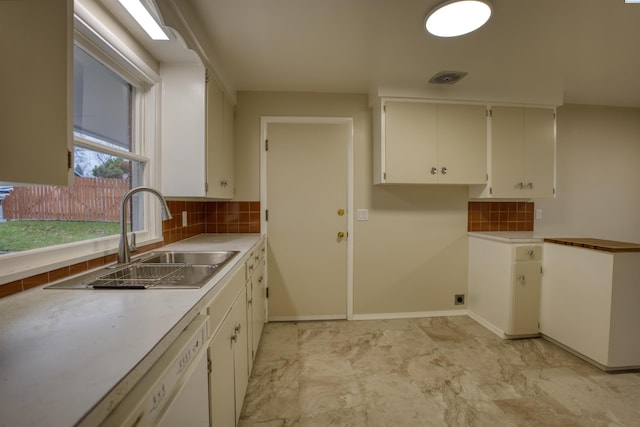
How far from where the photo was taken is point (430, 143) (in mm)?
2508

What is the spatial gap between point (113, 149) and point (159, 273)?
0.72 metres

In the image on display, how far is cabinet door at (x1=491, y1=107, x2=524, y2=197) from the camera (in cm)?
257

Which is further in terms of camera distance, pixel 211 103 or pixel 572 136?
pixel 572 136

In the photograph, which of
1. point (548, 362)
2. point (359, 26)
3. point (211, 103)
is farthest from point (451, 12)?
point (548, 362)

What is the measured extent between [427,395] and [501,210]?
209cm

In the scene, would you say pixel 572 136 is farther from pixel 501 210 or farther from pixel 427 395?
pixel 427 395

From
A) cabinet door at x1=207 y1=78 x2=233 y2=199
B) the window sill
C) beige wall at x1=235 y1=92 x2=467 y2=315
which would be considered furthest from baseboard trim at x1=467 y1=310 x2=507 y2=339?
the window sill

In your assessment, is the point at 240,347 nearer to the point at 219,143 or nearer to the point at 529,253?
the point at 219,143

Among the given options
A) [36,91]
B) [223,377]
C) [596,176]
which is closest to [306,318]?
[223,377]

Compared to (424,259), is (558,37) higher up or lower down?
higher up

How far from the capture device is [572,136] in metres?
2.94

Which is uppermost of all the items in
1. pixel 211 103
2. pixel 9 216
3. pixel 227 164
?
pixel 211 103

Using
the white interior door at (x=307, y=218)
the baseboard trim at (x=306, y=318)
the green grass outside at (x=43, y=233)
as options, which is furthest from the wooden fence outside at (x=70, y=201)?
the baseboard trim at (x=306, y=318)

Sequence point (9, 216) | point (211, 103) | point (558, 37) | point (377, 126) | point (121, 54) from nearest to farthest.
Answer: point (9, 216)
point (121, 54)
point (558, 37)
point (211, 103)
point (377, 126)
